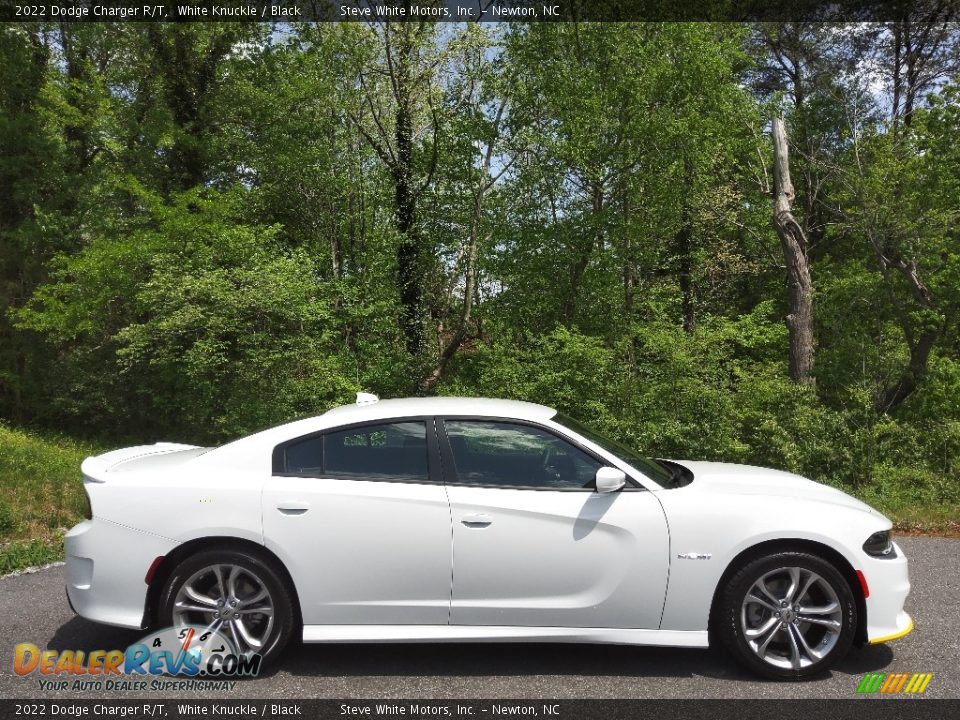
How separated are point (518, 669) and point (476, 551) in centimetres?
74

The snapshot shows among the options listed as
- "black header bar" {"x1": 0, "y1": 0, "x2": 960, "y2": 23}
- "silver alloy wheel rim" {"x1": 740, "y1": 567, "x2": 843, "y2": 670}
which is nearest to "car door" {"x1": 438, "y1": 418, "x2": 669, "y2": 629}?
"silver alloy wheel rim" {"x1": 740, "y1": 567, "x2": 843, "y2": 670}

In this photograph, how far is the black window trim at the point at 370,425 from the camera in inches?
171

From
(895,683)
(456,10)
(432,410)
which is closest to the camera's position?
(895,683)

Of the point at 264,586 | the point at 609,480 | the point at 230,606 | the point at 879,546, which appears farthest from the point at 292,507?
the point at 879,546

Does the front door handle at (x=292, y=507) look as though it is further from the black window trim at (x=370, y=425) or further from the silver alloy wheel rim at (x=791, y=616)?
the silver alloy wheel rim at (x=791, y=616)

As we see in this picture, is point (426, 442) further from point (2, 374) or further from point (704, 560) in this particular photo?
point (2, 374)

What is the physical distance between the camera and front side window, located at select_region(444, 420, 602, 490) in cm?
436

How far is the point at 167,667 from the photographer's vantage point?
4207 mm

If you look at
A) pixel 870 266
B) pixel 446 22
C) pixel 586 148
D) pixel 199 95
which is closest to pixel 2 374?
pixel 199 95

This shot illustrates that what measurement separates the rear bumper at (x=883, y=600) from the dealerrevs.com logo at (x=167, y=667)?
3318 millimetres

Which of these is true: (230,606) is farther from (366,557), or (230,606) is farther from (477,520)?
(477,520)

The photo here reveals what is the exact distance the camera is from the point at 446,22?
15.6 m

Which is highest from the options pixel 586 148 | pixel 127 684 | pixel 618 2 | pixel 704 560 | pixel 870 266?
pixel 618 2

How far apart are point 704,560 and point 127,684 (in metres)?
3.17
